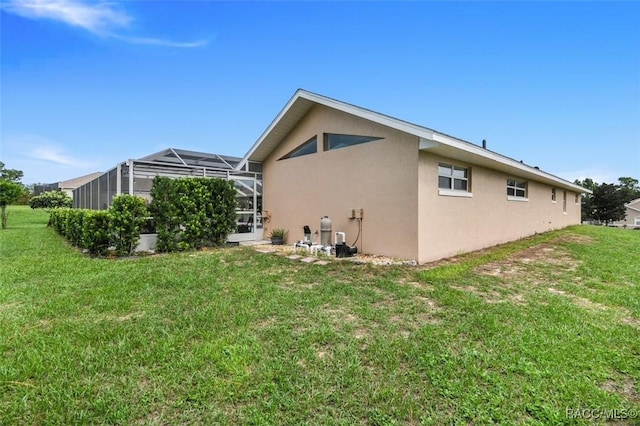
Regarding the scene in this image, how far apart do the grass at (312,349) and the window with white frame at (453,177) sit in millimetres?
3524

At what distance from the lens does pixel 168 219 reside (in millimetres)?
9305

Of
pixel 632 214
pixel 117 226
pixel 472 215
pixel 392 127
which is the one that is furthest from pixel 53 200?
pixel 632 214

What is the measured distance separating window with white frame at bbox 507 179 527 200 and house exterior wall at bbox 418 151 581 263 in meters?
0.35

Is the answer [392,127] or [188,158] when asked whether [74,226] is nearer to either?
[188,158]

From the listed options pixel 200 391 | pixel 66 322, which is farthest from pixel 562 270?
pixel 66 322

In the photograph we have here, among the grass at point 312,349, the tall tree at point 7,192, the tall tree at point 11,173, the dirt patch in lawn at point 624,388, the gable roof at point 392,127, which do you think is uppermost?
the tall tree at point 11,173

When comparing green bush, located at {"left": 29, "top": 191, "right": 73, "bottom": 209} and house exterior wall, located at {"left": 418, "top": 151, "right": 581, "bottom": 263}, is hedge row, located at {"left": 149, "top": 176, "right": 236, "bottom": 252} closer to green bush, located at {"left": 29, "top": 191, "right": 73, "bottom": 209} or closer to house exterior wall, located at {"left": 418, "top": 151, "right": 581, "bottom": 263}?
house exterior wall, located at {"left": 418, "top": 151, "right": 581, "bottom": 263}

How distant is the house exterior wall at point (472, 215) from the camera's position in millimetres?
8070

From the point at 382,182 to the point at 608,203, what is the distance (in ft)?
147

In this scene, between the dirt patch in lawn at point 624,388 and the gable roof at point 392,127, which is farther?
the gable roof at point 392,127

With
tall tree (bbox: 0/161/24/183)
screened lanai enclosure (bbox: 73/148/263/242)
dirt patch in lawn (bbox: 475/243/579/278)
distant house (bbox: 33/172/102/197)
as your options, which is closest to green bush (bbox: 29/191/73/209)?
distant house (bbox: 33/172/102/197)

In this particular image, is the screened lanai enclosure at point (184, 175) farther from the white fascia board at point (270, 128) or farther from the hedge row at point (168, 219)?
the hedge row at point (168, 219)

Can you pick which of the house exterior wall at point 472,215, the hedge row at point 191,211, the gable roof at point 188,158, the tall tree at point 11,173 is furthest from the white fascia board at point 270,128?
the tall tree at point 11,173

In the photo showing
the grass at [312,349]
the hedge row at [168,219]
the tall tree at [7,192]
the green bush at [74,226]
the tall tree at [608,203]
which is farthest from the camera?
the tall tree at [608,203]
